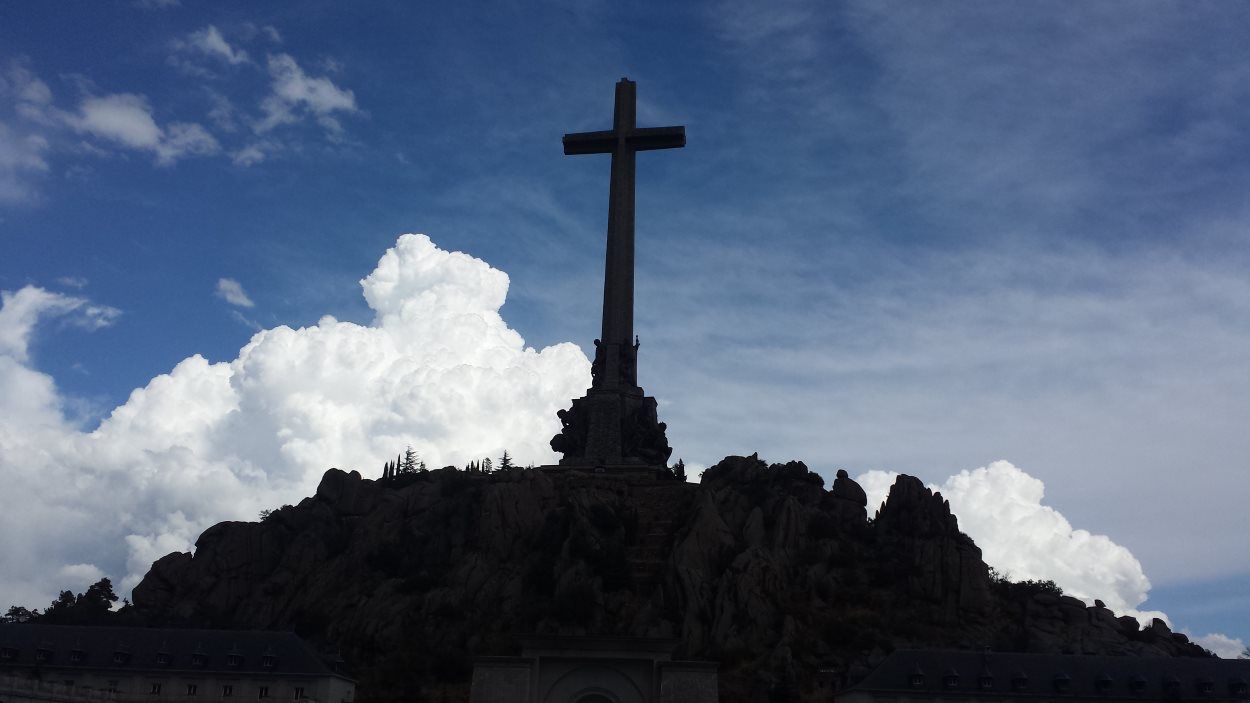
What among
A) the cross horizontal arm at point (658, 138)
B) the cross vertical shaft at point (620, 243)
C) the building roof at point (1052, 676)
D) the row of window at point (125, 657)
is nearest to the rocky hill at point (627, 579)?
the building roof at point (1052, 676)

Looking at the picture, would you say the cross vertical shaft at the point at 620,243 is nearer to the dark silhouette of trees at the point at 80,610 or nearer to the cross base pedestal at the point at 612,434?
the cross base pedestal at the point at 612,434

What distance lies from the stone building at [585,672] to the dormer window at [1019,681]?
70.9 ft

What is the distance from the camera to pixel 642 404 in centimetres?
11050

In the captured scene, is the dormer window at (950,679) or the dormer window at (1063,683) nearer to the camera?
the dormer window at (950,679)

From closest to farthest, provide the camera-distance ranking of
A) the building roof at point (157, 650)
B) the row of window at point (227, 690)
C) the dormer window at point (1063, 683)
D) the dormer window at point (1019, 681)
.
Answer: the dormer window at point (1019, 681) < the dormer window at point (1063, 683) < the row of window at point (227, 690) < the building roof at point (157, 650)

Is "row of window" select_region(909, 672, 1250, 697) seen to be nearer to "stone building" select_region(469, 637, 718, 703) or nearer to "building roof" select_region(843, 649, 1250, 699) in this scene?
"building roof" select_region(843, 649, 1250, 699)

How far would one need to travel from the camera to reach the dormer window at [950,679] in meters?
69.2

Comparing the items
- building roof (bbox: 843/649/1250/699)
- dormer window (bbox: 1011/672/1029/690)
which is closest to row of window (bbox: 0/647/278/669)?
building roof (bbox: 843/649/1250/699)

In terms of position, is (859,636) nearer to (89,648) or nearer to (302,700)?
(302,700)

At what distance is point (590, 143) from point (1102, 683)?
243 ft

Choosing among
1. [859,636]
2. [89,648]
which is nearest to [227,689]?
[89,648]

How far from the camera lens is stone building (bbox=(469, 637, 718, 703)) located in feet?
201

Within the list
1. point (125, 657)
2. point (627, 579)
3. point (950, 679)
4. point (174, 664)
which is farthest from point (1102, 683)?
point (125, 657)

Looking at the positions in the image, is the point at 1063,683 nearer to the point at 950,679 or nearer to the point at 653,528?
the point at 950,679
